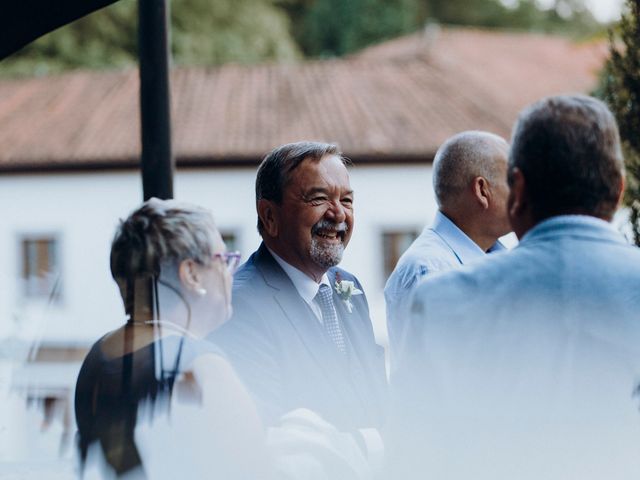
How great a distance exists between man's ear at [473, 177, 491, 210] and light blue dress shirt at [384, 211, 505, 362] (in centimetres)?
13

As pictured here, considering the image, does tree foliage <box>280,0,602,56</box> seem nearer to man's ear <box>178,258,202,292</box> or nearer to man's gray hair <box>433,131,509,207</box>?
man's gray hair <box>433,131,509,207</box>

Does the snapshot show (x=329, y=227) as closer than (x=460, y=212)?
Yes

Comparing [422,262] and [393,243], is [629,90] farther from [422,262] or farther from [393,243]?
[393,243]

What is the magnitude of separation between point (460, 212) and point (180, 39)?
26662 mm

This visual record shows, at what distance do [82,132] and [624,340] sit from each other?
21.2 m

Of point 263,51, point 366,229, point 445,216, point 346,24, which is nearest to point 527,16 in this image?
point 346,24

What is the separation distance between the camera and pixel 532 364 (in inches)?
74.6

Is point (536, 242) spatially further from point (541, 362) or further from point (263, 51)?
point (263, 51)

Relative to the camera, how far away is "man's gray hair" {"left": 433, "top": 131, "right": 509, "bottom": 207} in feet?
10.8

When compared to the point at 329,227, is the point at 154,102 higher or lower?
higher

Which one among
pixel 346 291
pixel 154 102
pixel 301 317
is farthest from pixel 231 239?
pixel 301 317

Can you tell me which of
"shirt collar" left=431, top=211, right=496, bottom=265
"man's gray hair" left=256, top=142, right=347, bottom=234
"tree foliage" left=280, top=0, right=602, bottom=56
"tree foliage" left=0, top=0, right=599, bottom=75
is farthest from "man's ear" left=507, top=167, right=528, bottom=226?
"tree foliage" left=280, top=0, right=602, bottom=56

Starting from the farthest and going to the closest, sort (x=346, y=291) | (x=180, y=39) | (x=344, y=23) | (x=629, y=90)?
(x=344, y=23)
(x=180, y=39)
(x=629, y=90)
(x=346, y=291)

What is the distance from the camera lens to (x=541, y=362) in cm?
189
